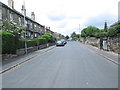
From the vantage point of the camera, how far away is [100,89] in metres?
4.20

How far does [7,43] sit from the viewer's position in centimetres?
1031

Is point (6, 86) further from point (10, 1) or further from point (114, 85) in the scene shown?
point (10, 1)

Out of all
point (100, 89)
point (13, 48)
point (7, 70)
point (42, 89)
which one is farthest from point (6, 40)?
point (100, 89)

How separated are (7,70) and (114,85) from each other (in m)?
6.05

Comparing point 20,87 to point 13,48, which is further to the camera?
point 13,48

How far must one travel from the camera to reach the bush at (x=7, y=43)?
985 cm

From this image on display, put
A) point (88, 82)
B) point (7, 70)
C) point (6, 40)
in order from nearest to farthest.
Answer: point (88, 82)
point (7, 70)
point (6, 40)

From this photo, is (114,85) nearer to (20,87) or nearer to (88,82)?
(88,82)

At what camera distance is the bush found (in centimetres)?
985

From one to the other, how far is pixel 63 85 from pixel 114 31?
40.3 feet

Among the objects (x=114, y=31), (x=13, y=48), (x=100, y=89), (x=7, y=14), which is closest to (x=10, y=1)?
(x=7, y=14)

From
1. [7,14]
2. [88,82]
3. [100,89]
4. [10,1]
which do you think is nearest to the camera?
[100,89]

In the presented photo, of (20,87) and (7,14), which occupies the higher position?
(7,14)

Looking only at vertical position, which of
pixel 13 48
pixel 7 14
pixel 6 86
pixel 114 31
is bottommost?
pixel 6 86
